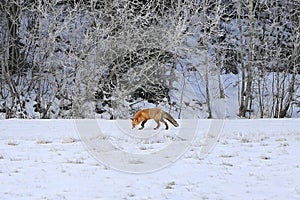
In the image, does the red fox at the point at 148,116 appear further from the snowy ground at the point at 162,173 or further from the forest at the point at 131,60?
the forest at the point at 131,60

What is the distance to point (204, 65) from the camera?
68.4ft

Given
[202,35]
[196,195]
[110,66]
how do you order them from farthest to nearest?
[202,35] < [110,66] < [196,195]

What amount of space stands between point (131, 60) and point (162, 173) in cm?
1346

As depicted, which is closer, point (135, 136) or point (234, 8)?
point (135, 136)

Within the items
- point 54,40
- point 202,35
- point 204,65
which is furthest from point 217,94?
point 54,40

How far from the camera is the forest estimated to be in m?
18.3

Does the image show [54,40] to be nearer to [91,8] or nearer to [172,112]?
[91,8]

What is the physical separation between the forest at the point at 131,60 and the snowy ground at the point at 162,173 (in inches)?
378

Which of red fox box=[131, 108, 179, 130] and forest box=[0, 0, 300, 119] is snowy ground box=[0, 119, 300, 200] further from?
forest box=[0, 0, 300, 119]

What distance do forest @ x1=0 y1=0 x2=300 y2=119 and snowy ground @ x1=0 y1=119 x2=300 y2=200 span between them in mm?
9591

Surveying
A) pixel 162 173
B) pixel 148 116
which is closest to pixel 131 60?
pixel 148 116

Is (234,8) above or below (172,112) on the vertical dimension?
above

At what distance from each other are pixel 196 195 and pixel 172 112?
51.3 feet

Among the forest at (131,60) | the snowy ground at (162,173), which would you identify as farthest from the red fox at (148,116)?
the forest at (131,60)
